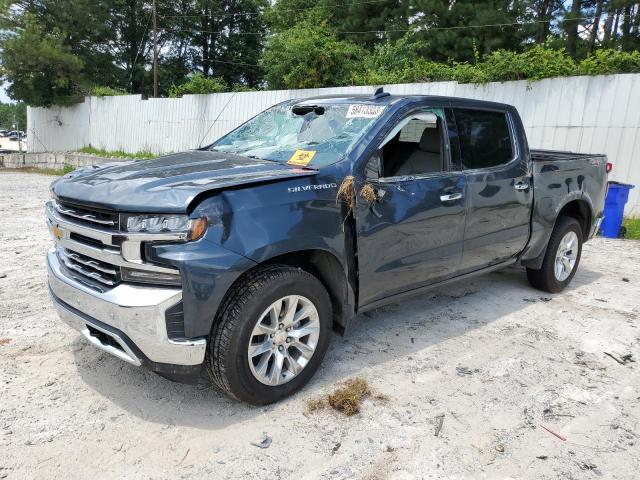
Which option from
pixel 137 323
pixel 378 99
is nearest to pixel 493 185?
pixel 378 99

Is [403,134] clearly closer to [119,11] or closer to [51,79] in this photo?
[51,79]

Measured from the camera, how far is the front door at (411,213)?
343 cm

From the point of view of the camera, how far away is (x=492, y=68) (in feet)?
32.5

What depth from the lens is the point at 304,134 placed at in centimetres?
385

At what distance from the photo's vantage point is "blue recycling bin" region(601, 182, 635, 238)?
7642 mm

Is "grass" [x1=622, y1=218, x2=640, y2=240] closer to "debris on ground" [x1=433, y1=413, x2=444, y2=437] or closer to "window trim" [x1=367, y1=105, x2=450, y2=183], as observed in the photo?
"window trim" [x1=367, y1=105, x2=450, y2=183]

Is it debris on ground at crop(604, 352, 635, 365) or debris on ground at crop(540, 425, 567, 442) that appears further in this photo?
debris on ground at crop(604, 352, 635, 365)

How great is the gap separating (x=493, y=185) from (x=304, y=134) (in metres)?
1.64

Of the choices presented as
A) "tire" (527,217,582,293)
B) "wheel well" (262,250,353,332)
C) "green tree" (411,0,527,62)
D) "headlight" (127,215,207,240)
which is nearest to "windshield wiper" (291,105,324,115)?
"wheel well" (262,250,353,332)

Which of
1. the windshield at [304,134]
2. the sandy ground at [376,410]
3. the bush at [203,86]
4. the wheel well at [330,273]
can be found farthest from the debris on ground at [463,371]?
the bush at [203,86]

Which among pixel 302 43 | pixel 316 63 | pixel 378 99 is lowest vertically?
pixel 378 99

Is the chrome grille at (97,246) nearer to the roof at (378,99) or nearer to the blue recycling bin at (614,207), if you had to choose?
the roof at (378,99)

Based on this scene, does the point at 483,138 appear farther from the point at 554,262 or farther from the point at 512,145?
the point at 554,262

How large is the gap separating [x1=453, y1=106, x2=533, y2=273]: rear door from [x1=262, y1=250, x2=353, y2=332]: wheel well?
4.34 feet
